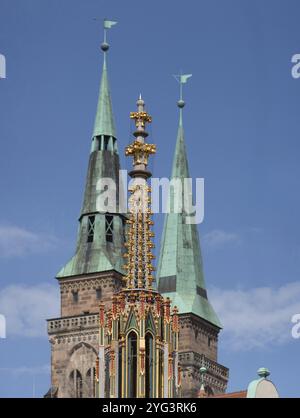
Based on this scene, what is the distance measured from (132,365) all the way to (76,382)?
70.7m

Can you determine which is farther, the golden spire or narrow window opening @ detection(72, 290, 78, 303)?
narrow window opening @ detection(72, 290, 78, 303)

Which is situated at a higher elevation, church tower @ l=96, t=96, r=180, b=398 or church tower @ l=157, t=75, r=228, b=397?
church tower @ l=157, t=75, r=228, b=397

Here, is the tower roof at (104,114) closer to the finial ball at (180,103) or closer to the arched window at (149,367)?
the finial ball at (180,103)

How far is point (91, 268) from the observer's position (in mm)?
118000

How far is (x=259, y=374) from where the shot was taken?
47.5 m

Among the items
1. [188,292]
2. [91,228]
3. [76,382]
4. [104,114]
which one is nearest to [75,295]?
[91,228]

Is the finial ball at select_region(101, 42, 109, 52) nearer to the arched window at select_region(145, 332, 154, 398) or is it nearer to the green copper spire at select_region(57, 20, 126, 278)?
the green copper spire at select_region(57, 20, 126, 278)

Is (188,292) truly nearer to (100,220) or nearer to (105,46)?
(100,220)

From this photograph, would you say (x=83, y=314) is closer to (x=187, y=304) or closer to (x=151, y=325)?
(x=187, y=304)

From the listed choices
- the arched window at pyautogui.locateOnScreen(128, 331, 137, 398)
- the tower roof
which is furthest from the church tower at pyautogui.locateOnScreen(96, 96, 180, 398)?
the tower roof

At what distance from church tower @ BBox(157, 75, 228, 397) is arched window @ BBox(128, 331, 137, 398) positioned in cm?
7315

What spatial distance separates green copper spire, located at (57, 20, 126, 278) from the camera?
386 ft
